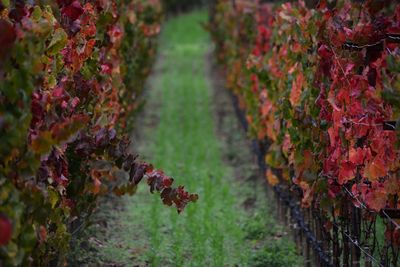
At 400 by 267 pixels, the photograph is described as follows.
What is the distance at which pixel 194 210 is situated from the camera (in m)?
7.68

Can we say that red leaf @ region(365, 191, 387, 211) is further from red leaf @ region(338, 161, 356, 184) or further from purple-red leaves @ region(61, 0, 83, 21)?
purple-red leaves @ region(61, 0, 83, 21)

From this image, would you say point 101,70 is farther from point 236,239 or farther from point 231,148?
point 231,148

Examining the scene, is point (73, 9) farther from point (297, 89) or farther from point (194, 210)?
point (194, 210)

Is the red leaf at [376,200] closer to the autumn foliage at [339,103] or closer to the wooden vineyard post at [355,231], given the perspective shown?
the autumn foliage at [339,103]

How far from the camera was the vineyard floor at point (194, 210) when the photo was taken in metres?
6.27

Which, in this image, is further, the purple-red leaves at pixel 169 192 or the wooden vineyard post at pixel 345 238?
the wooden vineyard post at pixel 345 238

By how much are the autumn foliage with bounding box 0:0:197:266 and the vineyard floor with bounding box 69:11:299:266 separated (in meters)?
0.69

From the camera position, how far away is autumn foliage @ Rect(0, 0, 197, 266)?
10.7 ft

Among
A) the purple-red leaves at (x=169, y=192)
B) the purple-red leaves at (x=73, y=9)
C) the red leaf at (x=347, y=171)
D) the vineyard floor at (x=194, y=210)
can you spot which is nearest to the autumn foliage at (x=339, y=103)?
the red leaf at (x=347, y=171)

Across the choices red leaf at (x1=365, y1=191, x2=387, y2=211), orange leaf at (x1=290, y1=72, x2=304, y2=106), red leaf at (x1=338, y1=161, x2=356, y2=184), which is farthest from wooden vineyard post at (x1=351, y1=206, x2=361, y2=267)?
orange leaf at (x1=290, y1=72, x2=304, y2=106)

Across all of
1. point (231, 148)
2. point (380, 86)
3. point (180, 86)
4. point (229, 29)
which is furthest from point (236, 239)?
point (180, 86)

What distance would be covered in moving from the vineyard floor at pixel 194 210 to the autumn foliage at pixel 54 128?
695 millimetres

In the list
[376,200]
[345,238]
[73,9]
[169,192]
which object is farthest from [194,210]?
[376,200]

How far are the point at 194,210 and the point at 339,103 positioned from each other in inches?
130
